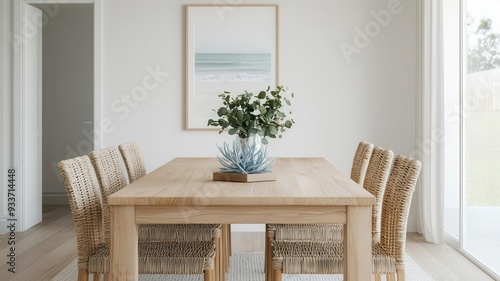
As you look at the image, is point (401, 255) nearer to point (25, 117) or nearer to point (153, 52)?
point (153, 52)

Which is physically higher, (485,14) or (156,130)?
(485,14)

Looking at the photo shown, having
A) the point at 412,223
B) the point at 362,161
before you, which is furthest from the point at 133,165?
the point at 412,223

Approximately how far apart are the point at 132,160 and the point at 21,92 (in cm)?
216

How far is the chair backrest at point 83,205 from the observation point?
7.40 feet

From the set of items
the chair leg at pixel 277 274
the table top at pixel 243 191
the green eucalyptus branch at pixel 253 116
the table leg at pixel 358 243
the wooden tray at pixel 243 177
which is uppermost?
the green eucalyptus branch at pixel 253 116

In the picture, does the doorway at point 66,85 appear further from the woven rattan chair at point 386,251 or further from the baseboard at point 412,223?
→ the woven rattan chair at point 386,251

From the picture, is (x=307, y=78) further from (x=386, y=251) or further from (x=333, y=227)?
(x=386, y=251)

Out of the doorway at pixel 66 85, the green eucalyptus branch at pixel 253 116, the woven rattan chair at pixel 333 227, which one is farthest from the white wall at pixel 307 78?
the green eucalyptus branch at pixel 253 116

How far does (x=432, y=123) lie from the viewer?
4457 mm

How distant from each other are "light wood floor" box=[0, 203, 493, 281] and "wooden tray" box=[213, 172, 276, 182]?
162 centimetres

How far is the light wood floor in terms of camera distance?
11.7ft

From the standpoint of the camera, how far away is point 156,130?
4973mm

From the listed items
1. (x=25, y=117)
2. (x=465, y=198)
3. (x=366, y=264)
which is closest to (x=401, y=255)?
(x=366, y=264)

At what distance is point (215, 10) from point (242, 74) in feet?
2.16
